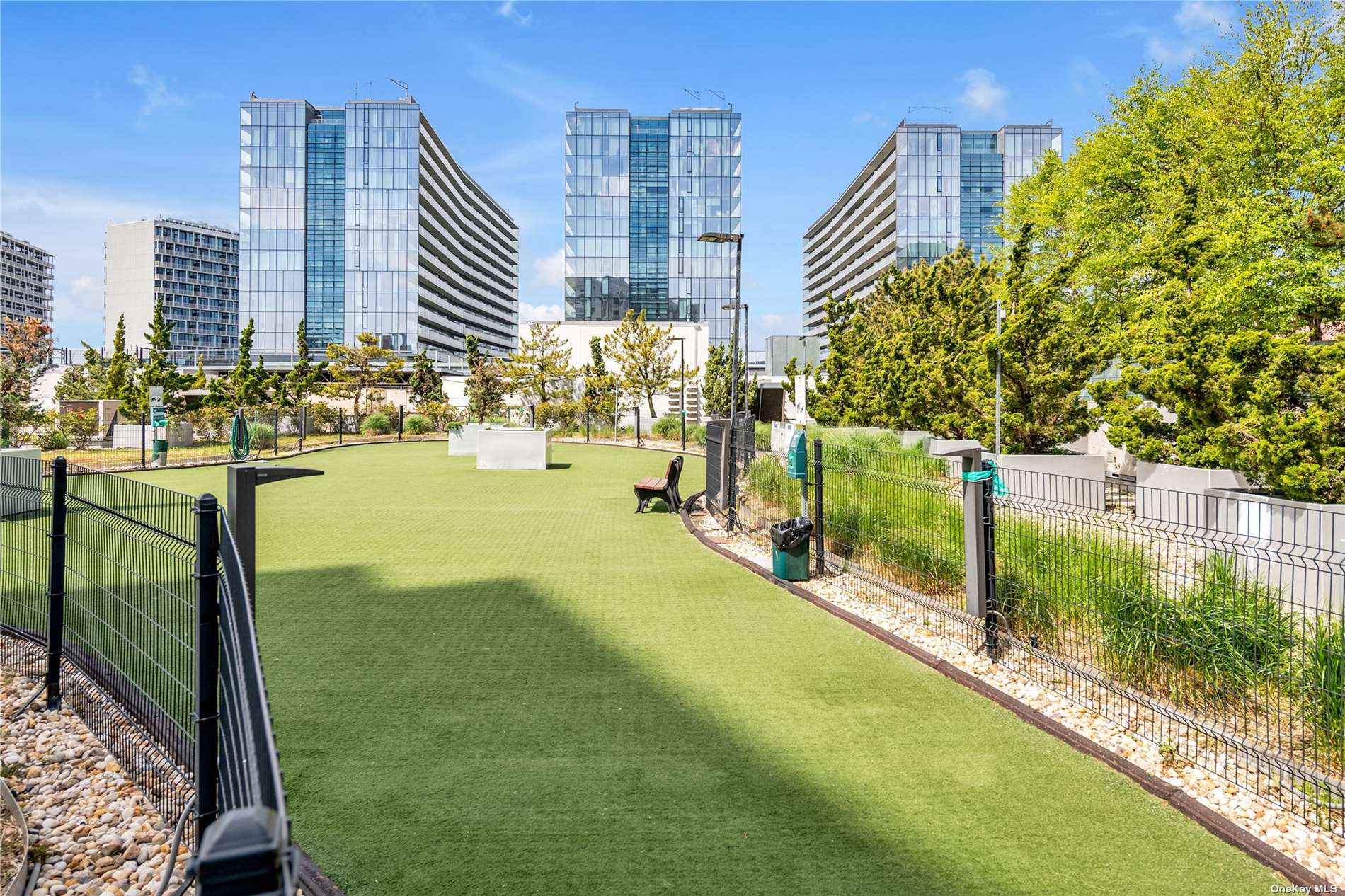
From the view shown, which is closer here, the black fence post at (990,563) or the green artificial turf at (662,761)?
the green artificial turf at (662,761)

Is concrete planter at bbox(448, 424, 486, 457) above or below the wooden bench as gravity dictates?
above

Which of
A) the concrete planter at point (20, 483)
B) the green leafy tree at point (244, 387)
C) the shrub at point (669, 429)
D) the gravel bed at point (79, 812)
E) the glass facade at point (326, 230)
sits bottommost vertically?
the gravel bed at point (79, 812)

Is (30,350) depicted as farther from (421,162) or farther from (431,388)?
(421,162)

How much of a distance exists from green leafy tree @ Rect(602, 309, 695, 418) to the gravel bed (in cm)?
4067

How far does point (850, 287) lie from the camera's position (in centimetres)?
10119

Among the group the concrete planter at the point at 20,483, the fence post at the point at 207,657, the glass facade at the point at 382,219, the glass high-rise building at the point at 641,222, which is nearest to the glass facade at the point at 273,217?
the glass facade at the point at 382,219

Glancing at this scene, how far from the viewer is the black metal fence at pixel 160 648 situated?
150 centimetres

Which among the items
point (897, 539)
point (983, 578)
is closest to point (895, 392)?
point (897, 539)

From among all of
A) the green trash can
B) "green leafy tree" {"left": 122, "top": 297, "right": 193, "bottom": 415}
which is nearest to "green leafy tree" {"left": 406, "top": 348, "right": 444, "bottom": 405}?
"green leafy tree" {"left": 122, "top": 297, "right": 193, "bottom": 415}

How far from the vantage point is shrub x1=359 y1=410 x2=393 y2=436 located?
127 ft

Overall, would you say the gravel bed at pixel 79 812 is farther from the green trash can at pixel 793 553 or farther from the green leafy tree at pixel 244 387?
the green leafy tree at pixel 244 387

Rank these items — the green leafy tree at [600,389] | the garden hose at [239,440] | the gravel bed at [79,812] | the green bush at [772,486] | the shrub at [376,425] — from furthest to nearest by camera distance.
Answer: the green leafy tree at [600,389], the shrub at [376,425], the garden hose at [239,440], the green bush at [772,486], the gravel bed at [79,812]

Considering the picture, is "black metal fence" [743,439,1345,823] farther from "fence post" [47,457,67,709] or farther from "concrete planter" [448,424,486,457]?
"concrete planter" [448,424,486,457]

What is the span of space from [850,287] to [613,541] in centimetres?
9668
